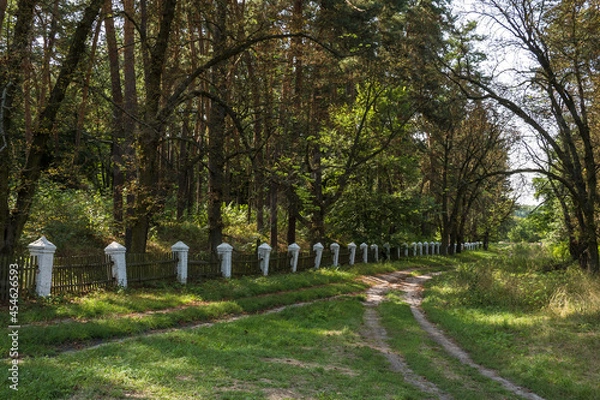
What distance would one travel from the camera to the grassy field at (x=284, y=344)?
6.00m

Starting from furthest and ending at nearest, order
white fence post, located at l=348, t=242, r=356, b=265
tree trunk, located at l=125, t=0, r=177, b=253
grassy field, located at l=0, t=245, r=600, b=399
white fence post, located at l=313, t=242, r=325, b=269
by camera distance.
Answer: white fence post, located at l=348, t=242, r=356, b=265 → white fence post, located at l=313, t=242, r=325, b=269 → tree trunk, located at l=125, t=0, r=177, b=253 → grassy field, located at l=0, t=245, r=600, b=399

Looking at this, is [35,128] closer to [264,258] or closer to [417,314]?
[264,258]

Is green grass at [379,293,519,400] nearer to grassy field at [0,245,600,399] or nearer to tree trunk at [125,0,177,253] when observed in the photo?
grassy field at [0,245,600,399]

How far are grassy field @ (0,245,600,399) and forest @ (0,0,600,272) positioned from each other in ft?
11.0

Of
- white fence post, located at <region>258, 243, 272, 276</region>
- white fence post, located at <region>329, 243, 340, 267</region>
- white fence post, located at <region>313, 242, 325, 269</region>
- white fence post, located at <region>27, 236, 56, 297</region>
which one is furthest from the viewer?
white fence post, located at <region>329, 243, 340, 267</region>

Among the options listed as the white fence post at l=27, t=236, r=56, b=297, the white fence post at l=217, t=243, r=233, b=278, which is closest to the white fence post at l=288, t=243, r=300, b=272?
the white fence post at l=217, t=243, r=233, b=278

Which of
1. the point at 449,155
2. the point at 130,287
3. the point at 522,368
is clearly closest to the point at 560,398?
the point at 522,368

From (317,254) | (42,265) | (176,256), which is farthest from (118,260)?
(317,254)

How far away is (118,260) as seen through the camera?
12617 mm

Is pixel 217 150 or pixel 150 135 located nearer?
pixel 150 135

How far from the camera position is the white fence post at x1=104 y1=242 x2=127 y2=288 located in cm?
1248

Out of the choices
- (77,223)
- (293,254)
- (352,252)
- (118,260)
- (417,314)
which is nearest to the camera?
(118,260)

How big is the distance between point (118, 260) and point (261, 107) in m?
9.23

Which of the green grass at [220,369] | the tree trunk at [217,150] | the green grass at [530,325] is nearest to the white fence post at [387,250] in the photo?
the green grass at [530,325]
